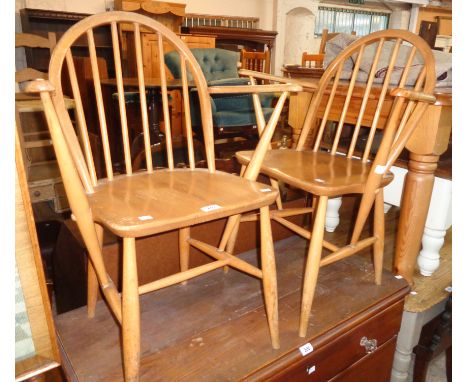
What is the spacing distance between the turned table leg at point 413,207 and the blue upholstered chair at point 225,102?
1852 mm

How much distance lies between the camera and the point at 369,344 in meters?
1.15

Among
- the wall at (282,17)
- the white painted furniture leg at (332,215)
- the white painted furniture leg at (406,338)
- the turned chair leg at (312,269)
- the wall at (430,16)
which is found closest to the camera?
the turned chair leg at (312,269)

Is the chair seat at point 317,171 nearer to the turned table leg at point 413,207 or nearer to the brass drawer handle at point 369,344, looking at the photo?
the turned table leg at point 413,207

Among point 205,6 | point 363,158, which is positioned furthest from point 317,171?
point 205,6

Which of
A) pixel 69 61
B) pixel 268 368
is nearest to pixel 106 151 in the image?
pixel 69 61

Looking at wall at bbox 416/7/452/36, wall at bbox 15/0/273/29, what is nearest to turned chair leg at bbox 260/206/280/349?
wall at bbox 15/0/273/29

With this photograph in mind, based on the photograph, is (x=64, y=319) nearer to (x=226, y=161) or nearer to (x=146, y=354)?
(x=146, y=354)

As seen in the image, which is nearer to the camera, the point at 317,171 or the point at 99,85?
the point at 99,85

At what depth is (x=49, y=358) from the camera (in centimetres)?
82

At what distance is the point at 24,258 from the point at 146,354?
1.24ft

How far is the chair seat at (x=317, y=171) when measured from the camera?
1.03m

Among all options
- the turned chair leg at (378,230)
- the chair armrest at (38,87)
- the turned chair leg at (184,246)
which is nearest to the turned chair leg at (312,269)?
the turned chair leg at (378,230)

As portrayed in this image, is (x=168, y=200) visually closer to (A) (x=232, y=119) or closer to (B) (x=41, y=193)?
(B) (x=41, y=193)

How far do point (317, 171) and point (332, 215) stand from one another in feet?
2.43
